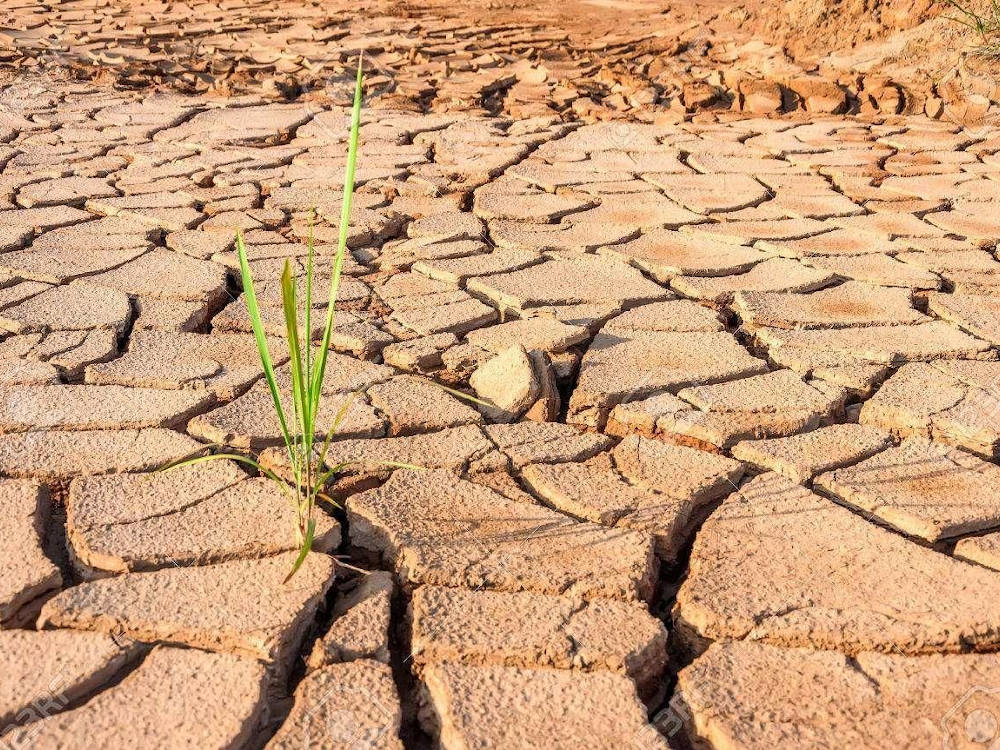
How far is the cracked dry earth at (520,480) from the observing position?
1.17 metres

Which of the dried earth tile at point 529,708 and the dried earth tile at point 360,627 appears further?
the dried earth tile at point 360,627

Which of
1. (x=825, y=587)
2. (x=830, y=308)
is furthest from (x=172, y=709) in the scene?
(x=830, y=308)

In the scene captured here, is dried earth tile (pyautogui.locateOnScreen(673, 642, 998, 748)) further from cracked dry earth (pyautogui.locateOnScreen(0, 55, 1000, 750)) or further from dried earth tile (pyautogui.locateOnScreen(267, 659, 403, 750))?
dried earth tile (pyautogui.locateOnScreen(267, 659, 403, 750))

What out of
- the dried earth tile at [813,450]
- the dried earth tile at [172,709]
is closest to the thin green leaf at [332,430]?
the dried earth tile at [172,709]

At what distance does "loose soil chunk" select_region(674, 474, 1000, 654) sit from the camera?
4.17 feet

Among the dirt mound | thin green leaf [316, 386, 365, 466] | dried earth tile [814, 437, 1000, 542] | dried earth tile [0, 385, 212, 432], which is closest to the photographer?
thin green leaf [316, 386, 365, 466]

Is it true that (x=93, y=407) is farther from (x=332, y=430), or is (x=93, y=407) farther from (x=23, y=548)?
(x=332, y=430)

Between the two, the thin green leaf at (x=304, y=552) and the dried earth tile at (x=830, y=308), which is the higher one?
the thin green leaf at (x=304, y=552)

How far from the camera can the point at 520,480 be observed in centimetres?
163

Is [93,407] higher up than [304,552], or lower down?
lower down

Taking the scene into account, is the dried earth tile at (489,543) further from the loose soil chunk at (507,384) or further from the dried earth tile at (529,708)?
the loose soil chunk at (507,384)

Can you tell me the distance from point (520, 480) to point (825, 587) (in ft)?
1.60

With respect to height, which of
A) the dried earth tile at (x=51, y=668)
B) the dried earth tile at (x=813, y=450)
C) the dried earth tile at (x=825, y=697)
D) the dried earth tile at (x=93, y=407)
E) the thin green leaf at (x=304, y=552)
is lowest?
the dried earth tile at (x=813, y=450)

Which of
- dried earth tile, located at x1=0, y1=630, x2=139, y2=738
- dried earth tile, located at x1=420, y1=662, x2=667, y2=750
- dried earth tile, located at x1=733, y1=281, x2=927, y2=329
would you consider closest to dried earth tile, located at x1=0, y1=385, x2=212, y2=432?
dried earth tile, located at x1=0, y1=630, x2=139, y2=738
